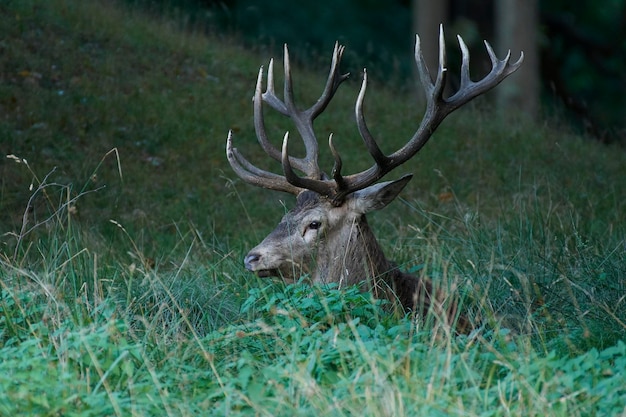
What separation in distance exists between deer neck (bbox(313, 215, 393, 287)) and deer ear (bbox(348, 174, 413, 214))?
11cm

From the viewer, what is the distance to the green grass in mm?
4004

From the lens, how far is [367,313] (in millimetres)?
5055

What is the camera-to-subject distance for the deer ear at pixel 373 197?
6.09 m

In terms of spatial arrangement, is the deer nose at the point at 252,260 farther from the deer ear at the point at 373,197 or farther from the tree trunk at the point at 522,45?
the tree trunk at the point at 522,45

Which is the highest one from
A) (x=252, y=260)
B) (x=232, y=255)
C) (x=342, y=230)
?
(x=342, y=230)

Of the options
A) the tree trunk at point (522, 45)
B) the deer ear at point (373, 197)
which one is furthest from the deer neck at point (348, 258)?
the tree trunk at point (522, 45)

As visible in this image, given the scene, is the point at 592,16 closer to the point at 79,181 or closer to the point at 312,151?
the point at 79,181

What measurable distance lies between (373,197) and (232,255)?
1.26 meters

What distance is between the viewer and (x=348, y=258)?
6.07 meters

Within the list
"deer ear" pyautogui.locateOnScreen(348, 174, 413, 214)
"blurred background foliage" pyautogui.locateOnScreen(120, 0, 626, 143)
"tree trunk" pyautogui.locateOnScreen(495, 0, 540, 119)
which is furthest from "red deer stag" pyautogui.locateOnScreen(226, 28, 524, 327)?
"blurred background foliage" pyautogui.locateOnScreen(120, 0, 626, 143)

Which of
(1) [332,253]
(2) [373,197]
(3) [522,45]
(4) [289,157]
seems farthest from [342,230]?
(3) [522,45]

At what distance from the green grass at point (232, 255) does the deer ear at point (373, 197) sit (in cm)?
34

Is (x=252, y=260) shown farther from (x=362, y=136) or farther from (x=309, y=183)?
(x=362, y=136)

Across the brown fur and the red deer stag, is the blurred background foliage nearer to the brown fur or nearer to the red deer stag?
the red deer stag
